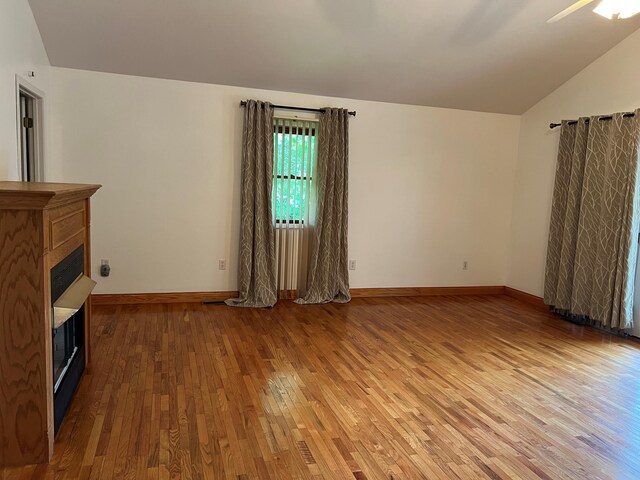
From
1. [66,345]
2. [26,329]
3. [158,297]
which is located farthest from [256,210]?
[26,329]

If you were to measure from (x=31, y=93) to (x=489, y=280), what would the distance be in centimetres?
530

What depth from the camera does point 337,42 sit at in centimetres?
411

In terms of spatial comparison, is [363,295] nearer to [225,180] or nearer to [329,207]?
[329,207]

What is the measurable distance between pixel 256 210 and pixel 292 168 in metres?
0.64

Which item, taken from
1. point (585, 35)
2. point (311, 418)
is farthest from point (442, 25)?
point (311, 418)

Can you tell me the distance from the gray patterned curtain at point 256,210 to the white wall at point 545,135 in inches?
122

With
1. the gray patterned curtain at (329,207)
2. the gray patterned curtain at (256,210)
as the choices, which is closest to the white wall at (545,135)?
the gray patterned curtain at (329,207)

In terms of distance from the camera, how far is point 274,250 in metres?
4.81

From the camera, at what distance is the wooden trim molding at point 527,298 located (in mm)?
5182

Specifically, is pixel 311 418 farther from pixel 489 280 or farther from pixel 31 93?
pixel 489 280

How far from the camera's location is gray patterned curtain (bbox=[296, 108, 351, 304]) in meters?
4.90

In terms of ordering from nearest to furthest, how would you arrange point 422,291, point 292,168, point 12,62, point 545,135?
1. point 12,62
2. point 292,168
3. point 545,135
4. point 422,291

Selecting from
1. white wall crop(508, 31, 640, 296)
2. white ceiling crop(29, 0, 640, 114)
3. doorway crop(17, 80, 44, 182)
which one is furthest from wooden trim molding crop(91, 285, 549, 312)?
white ceiling crop(29, 0, 640, 114)

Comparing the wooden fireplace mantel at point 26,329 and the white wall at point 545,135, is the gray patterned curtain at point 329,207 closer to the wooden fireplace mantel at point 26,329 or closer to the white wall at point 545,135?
the white wall at point 545,135
